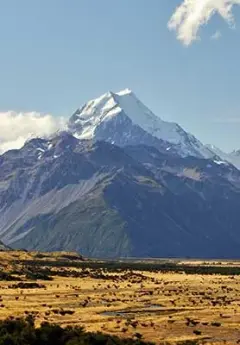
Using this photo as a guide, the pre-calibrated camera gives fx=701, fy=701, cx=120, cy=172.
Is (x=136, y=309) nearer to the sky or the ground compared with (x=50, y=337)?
nearer to the sky

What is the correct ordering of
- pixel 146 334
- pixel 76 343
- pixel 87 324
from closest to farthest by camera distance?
pixel 76 343, pixel 146 334, pixel 87 324

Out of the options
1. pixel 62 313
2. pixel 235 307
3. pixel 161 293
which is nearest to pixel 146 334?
pixel 62 313

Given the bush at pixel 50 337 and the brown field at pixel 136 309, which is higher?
the brown field at pixel 136 309

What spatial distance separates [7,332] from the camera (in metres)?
56.0

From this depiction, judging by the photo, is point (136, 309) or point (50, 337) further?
point (136, 309)

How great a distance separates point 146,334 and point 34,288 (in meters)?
62.2

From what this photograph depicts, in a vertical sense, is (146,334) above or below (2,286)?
below

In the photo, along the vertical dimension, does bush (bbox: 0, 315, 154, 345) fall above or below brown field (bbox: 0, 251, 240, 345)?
below

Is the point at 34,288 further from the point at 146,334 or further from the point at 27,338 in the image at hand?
the point at 27,338

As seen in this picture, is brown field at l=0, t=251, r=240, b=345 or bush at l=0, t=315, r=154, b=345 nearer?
bush at l=0, t=315, r=154, b=345

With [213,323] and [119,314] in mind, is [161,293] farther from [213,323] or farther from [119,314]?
[213,323]

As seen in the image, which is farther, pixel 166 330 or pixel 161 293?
pixel 161 293

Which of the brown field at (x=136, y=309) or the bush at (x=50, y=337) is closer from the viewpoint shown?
the bush at (x=50, y=337)

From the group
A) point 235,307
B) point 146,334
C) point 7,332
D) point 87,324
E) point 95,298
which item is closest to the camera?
point 7,332
